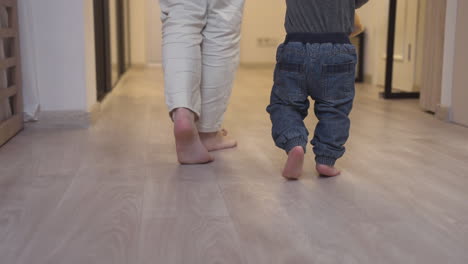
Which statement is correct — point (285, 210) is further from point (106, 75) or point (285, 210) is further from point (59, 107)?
point (106, 75)

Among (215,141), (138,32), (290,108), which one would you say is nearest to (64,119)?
(215,141)

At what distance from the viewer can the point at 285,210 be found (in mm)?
1167

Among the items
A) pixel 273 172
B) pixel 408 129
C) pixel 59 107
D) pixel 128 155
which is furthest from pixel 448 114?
pixel 59 107

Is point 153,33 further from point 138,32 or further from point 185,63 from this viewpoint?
point 185,63

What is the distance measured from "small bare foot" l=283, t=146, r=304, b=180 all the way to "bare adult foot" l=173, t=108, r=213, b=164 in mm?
281

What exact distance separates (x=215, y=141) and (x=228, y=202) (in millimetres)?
572

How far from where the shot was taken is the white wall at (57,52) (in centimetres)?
216

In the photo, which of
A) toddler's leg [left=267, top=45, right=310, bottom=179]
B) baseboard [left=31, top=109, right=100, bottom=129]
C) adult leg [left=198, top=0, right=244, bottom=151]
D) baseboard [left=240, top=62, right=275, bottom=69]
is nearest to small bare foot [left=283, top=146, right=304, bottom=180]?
toddler's leg [left=267, top=45, right=310, bottom=179]

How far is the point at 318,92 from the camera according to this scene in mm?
1419

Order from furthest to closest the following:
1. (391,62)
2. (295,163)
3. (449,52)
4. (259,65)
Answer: (259,65)
(391,62)
(449,52)
(295,163)

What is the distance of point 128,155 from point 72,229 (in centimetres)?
68

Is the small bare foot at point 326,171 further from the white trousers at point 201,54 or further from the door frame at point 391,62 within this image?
the door frame at point 391,62

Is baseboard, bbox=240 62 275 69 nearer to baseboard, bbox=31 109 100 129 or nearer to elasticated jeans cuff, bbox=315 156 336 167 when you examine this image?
baseboard, bbox=31 109 100 129

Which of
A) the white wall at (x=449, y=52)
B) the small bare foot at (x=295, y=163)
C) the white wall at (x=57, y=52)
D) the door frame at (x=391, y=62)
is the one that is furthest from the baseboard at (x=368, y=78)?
the small bare foot at (x=295, y=163)
